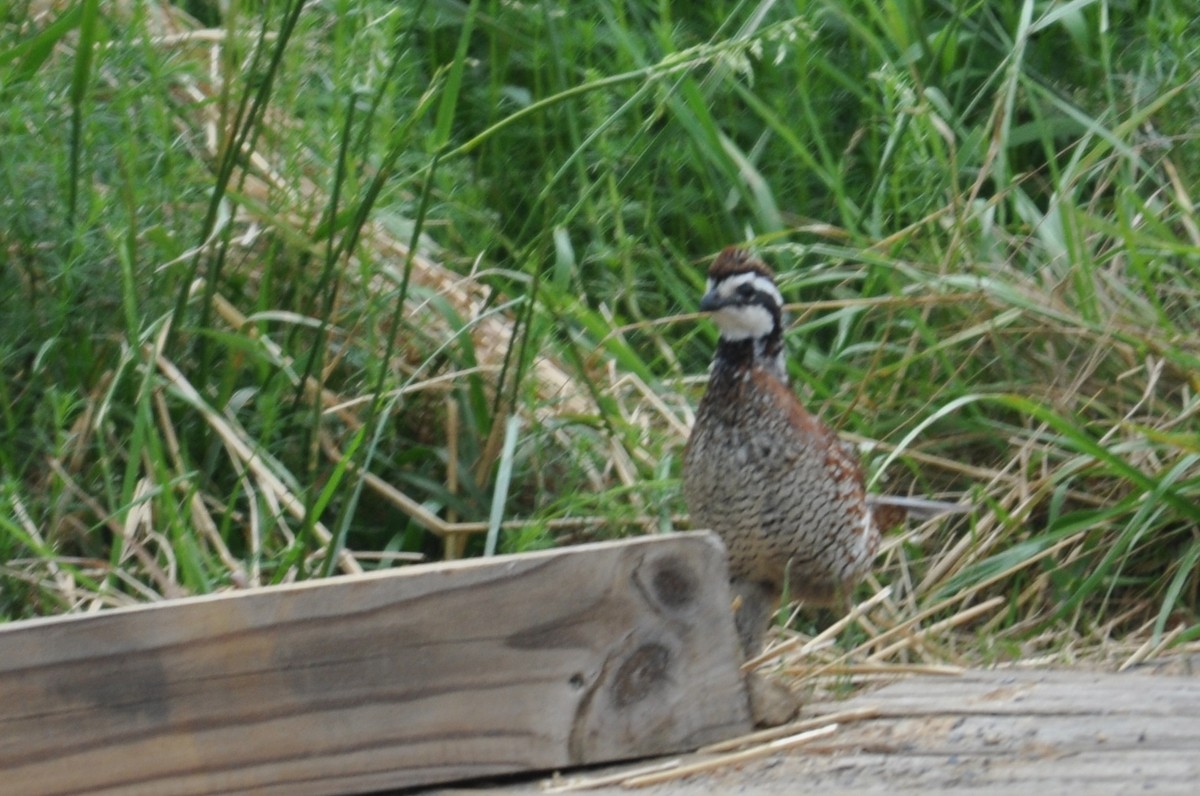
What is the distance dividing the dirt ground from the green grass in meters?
0.83

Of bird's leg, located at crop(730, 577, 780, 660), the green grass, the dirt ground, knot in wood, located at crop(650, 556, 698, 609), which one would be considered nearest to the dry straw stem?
the dirt ground

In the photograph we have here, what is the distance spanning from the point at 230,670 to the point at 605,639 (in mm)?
483

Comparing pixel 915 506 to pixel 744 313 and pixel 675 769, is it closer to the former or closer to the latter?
pixel 744 313

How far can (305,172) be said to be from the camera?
3.76 meters

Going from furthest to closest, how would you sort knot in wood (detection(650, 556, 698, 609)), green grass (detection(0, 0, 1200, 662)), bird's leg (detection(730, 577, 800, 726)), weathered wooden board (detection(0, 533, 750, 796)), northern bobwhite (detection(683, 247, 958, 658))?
northern bobwhite (detection(683, 247, 958, 658)), green grass (detection(0, 0, 1200, 662)), bird's leg (detection(730, 577, 800, 726)), knot in wood (detection(650, 556, 698, 609)), weathered wooden board (detection(0, 533, 750, 796))

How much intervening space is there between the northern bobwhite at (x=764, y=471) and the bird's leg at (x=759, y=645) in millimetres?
69

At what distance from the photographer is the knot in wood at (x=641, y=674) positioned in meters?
2.17

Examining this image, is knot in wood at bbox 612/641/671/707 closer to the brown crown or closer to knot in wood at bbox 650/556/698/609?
knot in wood at bbox 650/556/698/609

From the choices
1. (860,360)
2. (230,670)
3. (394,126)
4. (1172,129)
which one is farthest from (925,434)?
(230,670)

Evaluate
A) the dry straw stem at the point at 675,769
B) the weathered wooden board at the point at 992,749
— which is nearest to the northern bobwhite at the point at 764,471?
the weathered wooden board at the point at 992,749

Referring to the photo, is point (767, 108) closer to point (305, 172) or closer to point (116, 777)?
point (305, 172)

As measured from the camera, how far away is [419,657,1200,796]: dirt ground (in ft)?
6.79

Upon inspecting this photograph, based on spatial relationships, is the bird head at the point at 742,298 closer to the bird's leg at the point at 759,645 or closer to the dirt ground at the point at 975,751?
the bird's leg at the point at 759,645

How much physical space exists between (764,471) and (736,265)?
44cm
